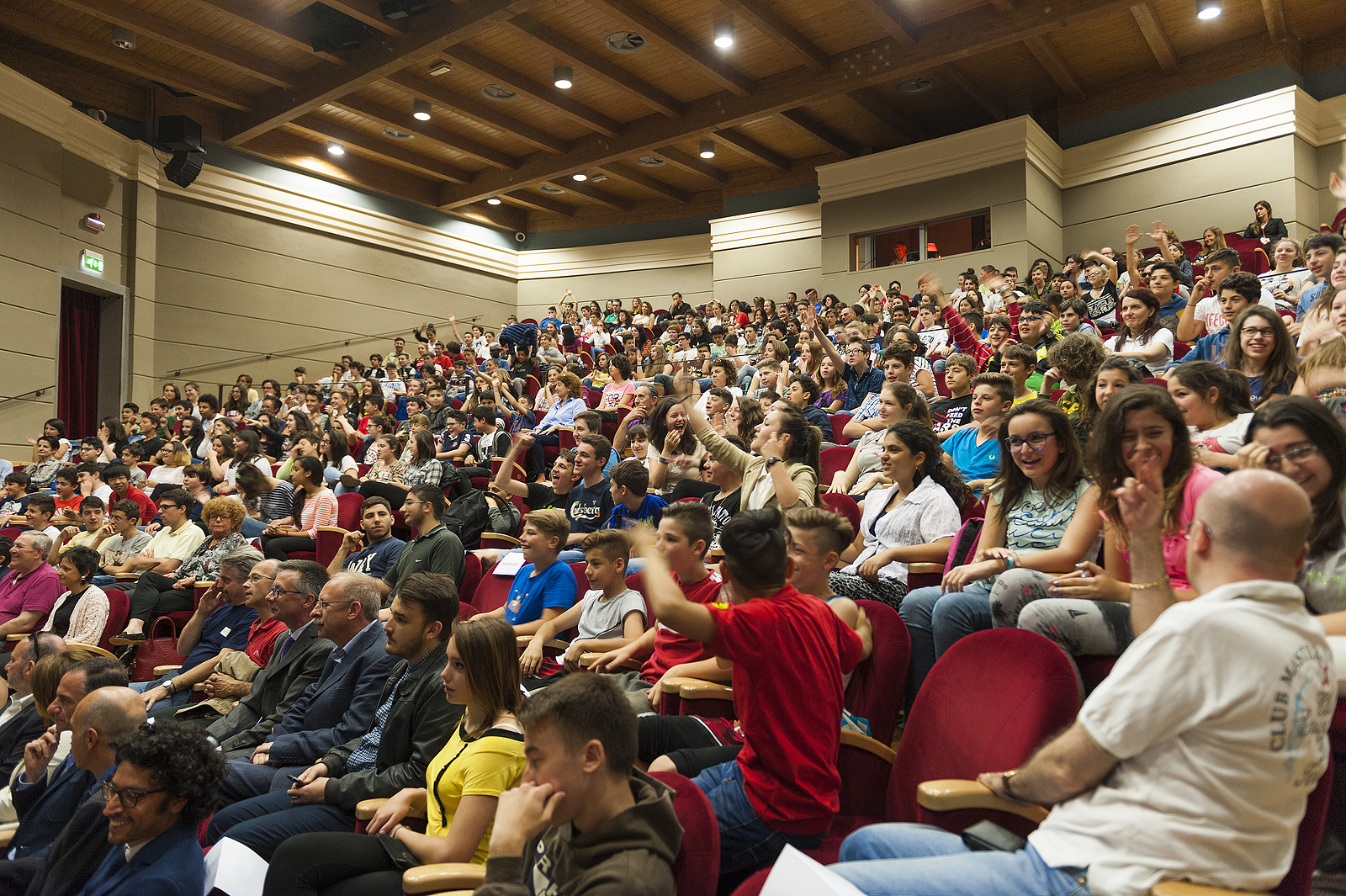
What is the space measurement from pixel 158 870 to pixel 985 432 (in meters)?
3.00

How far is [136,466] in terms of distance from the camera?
24.3ft

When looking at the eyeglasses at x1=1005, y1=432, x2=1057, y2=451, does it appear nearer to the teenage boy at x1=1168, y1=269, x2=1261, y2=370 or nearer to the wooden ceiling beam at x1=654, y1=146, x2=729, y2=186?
the teenage boy at x1=1168, y1=269, x2=1261, y2=370

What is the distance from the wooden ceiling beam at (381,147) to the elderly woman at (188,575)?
8.85 meters

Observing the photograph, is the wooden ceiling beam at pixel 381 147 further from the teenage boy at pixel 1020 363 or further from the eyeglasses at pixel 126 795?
the eyeglasses at pixel 126 795

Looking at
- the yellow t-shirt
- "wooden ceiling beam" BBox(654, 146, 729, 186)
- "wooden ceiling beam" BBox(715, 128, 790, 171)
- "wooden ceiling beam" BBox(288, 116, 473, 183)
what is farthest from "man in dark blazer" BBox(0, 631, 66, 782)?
"wooden ceiling beam" BBox(654, 146, 729, 186)

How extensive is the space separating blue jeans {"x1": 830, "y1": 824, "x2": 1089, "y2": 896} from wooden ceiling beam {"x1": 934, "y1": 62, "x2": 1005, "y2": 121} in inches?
413

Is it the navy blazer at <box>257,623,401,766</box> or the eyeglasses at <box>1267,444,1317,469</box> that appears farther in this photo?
the navy blazer at <box>257,623,401,766</box>

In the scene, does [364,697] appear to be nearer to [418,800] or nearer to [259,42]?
[418,800]

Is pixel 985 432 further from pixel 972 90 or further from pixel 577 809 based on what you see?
pixel 972 90

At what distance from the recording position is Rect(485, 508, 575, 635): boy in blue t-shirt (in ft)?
10.4

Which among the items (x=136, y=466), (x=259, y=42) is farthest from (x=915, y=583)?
(x=259, y=42)

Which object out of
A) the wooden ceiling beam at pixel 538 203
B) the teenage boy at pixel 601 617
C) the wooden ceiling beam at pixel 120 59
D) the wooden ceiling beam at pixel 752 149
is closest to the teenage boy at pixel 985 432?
the teenage boy at pixel 601 617

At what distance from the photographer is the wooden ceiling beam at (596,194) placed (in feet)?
46.6

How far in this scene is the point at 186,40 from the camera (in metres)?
9.06
